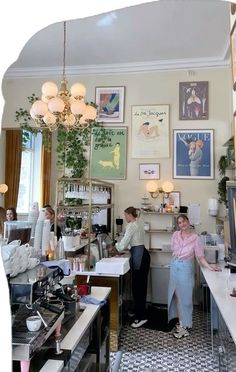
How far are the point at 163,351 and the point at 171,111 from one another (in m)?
3.69

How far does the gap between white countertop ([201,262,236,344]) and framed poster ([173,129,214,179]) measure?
5.72ft

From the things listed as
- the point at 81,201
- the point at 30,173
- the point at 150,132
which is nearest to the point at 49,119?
the point at 81,201

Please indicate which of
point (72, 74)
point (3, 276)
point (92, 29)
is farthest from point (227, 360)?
point (72, 74)

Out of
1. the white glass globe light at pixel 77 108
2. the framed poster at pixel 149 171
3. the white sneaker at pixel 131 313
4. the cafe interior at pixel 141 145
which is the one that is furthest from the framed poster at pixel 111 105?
the white sneaker at pixel 131 313

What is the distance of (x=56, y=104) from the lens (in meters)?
3.37

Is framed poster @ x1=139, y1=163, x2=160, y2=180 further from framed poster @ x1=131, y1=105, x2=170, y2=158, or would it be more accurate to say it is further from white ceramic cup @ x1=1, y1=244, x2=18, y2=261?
white ceramic cup @ x1=1, y1=244, x2=18, y2=261

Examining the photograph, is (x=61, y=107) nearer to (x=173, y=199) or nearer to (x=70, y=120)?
(x=70, y=120)

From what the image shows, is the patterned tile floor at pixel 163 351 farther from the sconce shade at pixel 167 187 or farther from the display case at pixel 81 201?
the sconce shade at pixel 167 187

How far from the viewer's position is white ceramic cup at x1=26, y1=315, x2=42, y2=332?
1.60 metres

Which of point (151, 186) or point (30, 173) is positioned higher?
point (30, 173)

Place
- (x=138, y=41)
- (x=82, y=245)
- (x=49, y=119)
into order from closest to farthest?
(x=49, y=119) → (x=82, y=245) → (x=138, y=41)

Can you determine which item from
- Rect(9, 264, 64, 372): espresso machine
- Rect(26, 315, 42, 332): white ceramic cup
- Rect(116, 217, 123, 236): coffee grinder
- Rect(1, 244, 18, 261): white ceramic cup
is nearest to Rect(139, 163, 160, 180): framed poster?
Rect(116, 217, 123, 236): coffee grinder

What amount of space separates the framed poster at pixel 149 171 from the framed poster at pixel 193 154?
284mm

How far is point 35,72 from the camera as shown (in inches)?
240
